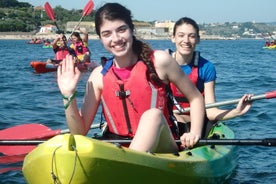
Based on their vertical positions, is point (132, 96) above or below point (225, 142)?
above

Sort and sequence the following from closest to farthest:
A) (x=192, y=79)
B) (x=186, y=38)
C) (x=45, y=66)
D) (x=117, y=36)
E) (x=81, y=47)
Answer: (x=117, y=36) < (x=186, y=38) < (x=192, y=79) < (x=45, y=66) < (x=81, y=47)

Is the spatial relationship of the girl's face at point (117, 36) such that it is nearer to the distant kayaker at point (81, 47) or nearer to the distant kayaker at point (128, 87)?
the distant kayaker at point (128, 87)

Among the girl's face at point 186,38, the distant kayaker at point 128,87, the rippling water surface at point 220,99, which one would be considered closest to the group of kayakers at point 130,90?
the distant kayaker at point 128,87

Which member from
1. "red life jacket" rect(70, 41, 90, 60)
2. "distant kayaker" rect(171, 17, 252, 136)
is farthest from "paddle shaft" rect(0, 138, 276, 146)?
"red life jacket" rect(70, 41, 90, 60)

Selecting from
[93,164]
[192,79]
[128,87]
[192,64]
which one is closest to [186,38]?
[192,64]

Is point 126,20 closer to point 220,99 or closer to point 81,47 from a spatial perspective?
point 220,99

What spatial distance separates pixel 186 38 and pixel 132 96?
154cm

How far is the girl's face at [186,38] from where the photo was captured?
498 cm

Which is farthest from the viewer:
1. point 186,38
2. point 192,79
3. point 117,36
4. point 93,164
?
point 192,79

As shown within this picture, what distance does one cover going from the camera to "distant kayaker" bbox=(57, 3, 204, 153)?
3439 millimetres

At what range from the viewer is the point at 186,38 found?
4.96 meters

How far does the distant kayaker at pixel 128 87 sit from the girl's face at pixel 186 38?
1364mm

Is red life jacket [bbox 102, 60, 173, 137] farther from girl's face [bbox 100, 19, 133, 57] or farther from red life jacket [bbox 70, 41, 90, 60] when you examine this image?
red life jacket [bbox 70, 41, 90, 60]

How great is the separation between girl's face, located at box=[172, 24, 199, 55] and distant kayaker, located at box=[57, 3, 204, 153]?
1.36 meters
